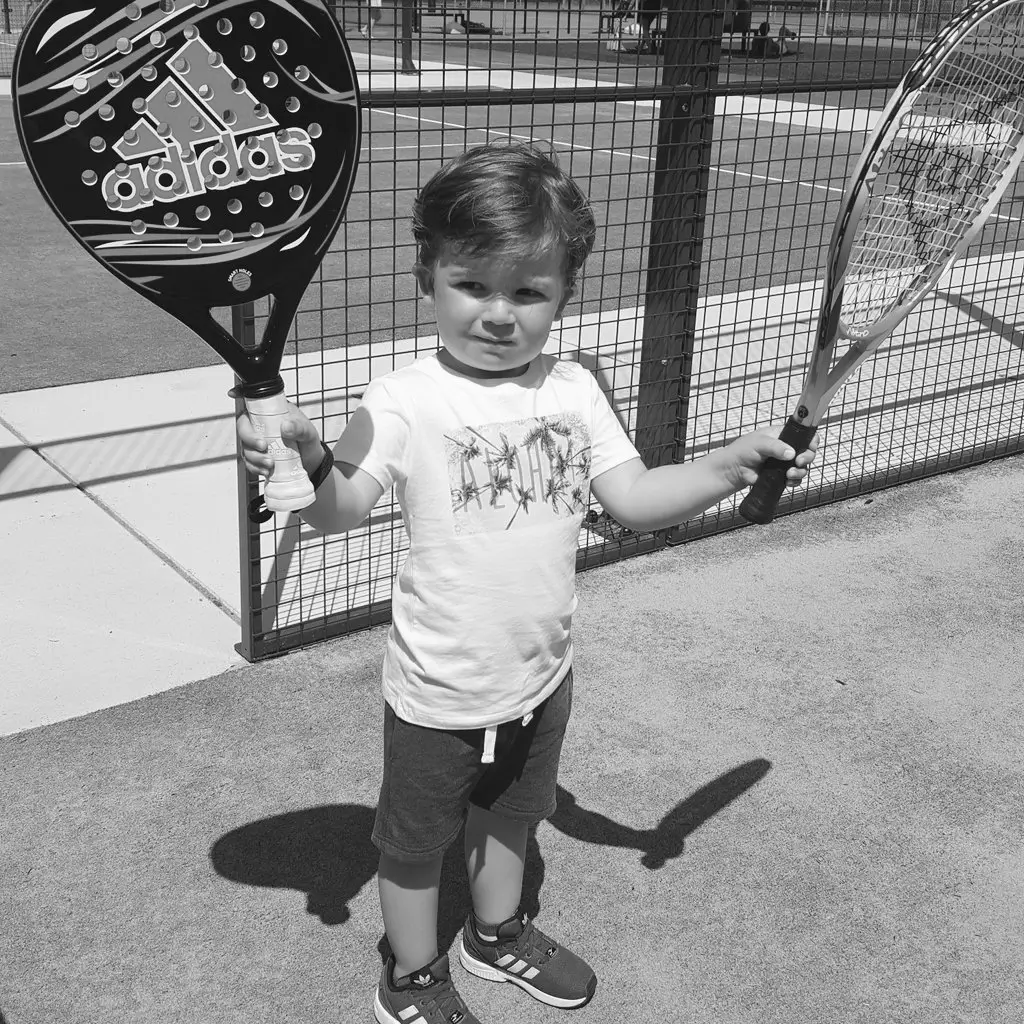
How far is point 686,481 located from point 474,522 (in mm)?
359

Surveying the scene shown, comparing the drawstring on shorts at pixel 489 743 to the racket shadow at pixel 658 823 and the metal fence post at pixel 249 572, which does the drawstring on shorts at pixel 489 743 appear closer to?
the racket shadow at pixel 658 823

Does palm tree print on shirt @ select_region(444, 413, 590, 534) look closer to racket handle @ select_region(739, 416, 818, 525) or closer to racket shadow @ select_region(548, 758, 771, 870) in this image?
racket handle @ select_region(739, 416, 818, 525)

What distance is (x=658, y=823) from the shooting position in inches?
111

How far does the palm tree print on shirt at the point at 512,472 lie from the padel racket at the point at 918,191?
1.04 ft

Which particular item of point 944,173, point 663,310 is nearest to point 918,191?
point 944,173

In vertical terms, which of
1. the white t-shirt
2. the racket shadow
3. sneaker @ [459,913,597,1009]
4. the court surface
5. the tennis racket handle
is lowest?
the court surface

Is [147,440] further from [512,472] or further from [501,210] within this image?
[501,210]

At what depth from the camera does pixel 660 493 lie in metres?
2.09

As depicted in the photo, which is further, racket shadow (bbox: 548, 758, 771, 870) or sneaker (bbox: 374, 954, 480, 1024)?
racket shadow (bbox: 548, 758, 771, 870)

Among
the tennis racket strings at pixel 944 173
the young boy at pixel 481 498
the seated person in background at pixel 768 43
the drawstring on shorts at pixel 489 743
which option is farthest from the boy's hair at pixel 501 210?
the seated person in background at pixel 768 43

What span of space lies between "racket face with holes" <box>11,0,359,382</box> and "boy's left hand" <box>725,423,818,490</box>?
70 cm

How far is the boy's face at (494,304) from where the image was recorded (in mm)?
1887

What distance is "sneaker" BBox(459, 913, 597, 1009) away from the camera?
90.6 inches

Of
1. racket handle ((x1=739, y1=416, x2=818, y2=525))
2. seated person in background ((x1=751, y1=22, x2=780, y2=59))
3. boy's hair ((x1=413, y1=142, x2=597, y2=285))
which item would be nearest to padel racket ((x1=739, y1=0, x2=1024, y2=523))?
racket handle ((x1=739, y1=416, x2=818, y2=525))
